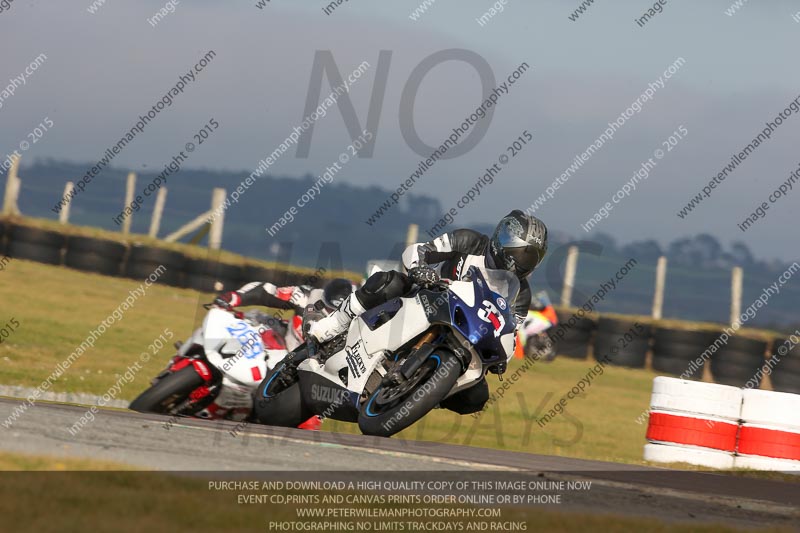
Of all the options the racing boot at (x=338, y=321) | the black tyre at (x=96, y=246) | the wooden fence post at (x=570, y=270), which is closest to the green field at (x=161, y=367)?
the black tyre at (x=96, y=246)

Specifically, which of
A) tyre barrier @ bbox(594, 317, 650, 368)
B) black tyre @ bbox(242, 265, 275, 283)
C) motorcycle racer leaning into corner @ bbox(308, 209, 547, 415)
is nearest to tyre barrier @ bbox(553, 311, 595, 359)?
tyre barrier @ bbox(594, 317, 650, 368)

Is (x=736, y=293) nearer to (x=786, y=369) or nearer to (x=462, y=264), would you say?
(x=786, y=369)

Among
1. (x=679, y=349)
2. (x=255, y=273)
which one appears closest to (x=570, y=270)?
(x=679, y=349)

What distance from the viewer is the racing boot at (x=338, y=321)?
8.13m

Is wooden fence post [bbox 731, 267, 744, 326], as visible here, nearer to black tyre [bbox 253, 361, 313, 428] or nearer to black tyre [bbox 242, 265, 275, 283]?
black tyre [bbox 242, 265, 275, 283]

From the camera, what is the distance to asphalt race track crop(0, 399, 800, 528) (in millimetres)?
5629

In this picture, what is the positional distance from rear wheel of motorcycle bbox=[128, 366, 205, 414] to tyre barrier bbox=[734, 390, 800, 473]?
17.9 feet

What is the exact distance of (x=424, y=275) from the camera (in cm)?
763

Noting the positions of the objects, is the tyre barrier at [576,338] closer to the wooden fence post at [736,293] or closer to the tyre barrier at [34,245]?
the wooden fence post at [736,293]

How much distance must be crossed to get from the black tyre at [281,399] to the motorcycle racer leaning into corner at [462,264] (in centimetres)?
43

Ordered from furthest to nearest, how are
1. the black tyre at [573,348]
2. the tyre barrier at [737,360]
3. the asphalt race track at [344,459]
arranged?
the black tyre at [573,348] < the tyre barrier at [737,360] < the asphalt race track at [344,459]

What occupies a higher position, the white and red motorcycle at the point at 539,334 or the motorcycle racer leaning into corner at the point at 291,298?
the white and red motorcycle at the point at 539,334

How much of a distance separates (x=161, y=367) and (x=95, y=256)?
7.11 metres

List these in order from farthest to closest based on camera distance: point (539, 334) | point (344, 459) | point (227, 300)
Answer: point (539, 334) → point (227, 300) → point (344, 459)
